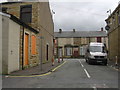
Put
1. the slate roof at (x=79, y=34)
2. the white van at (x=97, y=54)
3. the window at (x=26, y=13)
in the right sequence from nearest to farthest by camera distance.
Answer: the white van at (x=97, y=54) → the window at (x=26, y=13) → the slate roof at (x=79, y=34)

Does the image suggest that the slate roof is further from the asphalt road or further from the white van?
the asphalt road

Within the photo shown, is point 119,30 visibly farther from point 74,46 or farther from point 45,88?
point 74,46

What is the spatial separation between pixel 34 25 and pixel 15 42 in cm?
735

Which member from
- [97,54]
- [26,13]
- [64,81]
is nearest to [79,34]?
[97,54]

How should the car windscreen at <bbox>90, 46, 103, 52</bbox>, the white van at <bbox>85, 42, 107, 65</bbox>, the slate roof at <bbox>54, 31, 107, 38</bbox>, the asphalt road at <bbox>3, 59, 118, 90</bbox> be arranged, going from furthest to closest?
the slate roof at <bbox>54, 31, 107, 38</bbox>, the car windscreen at <bbox>90, 46, 103, 52</bbox>, the white van at <bbox>85, 42, 107, 65</bbox>, the asphalt road at <bbox>3, 59, 118, 90</bbox>


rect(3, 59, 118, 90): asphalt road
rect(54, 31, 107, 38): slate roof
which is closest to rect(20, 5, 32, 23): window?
rect(3, 59, 118, 90): asphalt road

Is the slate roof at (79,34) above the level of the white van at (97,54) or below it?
above

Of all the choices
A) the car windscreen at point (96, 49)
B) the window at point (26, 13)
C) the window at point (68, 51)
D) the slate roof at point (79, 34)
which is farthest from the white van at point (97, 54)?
the slate roof at point (79, 34)

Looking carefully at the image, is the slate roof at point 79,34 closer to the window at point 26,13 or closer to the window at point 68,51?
the window at point 68,51

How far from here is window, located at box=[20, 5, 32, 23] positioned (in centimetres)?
1971

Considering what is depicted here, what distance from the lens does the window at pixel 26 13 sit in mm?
19708

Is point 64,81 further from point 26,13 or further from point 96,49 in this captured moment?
point 26,13

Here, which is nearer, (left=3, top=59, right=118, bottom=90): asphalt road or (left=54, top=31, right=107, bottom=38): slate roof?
(left=3, top=59, right=118, bottom=90): asphalt road

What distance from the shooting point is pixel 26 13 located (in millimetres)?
19969
